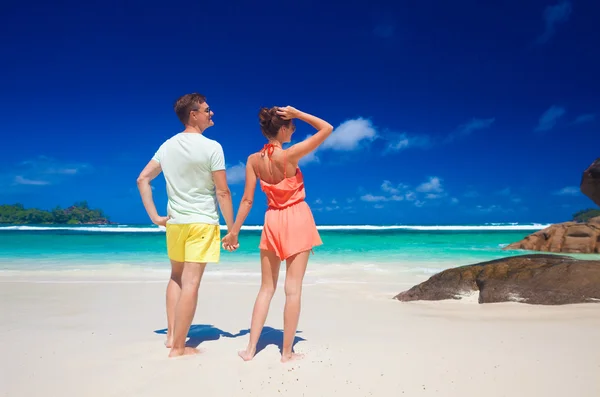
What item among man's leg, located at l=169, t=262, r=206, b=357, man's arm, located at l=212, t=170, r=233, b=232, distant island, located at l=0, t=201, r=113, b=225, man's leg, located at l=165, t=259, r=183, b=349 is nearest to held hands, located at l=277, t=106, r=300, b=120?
man's arm, located at l=212, t=170, r=233, b=232

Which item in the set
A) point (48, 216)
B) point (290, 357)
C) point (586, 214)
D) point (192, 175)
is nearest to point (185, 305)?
point (290, 357)

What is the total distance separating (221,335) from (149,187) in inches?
71.9

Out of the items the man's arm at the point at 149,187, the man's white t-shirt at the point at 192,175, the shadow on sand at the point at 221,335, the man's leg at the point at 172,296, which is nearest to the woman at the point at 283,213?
the man's white t-shirt at the point at 192,175

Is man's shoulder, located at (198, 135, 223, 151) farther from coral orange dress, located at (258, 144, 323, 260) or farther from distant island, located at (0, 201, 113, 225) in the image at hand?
distant island, located at (0, 201, 113, 225)

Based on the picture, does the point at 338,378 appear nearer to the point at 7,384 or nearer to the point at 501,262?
the point at 7,384

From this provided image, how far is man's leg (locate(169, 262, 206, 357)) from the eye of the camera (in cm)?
376

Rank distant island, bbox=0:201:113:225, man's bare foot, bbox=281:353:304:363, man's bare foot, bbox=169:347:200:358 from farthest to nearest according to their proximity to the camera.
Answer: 1. distant island, bbox=0:201:113:225
2. man's bare foot, bbox=169:347:200:358
3. man's bare foot, bbox=281:353:304:363

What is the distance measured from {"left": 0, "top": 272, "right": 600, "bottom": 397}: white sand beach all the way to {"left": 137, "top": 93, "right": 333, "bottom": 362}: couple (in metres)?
0.43

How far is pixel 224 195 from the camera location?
3848mm

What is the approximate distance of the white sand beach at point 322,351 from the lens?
3082mm

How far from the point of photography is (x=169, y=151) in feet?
12.7

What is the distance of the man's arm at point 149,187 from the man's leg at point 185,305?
0.57 meters

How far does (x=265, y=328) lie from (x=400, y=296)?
263 centimetres

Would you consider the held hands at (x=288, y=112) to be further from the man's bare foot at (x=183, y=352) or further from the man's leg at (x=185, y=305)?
the man's bare foot at (x=183, y=352)
